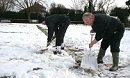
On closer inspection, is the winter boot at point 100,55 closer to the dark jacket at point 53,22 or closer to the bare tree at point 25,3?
the dark jacket at point 53,22

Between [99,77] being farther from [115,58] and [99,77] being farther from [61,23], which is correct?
[61,23]

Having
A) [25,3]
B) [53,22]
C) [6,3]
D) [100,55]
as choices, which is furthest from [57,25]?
[6,3]

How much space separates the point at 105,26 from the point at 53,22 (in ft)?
6.92

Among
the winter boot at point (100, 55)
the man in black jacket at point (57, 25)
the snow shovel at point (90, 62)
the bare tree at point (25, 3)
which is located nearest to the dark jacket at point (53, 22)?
the man in black jacket at point (57, 25)

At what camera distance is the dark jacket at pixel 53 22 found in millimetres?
7512

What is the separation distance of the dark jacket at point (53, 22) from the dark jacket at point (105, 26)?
6.31 ft

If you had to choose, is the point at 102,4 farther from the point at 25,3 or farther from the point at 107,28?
the point at 107,28

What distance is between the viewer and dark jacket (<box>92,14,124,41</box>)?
19.0 feet

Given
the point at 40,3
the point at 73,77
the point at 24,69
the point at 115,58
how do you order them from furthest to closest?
the point at 40,3 → the point at 115,58 → the point at 24,69 → the point at 73,77

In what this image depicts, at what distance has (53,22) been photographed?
758 centimetres

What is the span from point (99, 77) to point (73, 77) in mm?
556

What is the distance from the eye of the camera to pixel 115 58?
6.06 meters

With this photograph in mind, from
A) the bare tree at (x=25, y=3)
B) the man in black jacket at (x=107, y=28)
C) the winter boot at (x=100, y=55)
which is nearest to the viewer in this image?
the man in black jacket at (x=107, y=28)

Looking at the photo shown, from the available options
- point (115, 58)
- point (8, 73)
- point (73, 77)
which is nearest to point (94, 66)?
point (115, 58)
